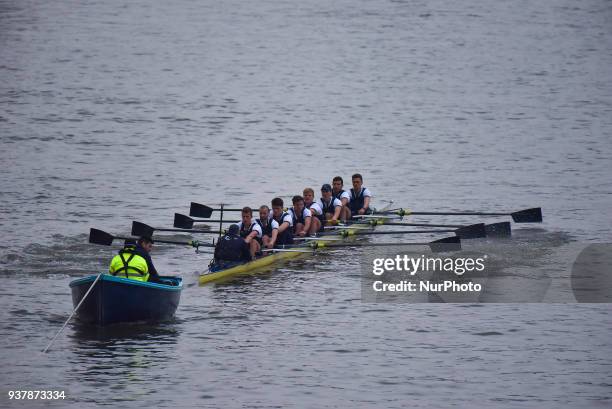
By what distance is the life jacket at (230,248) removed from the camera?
2744 cm

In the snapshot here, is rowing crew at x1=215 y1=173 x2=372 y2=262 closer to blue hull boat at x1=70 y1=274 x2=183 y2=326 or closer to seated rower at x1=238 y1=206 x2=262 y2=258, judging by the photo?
seated rower at x1=238 y1=206 x2=262 y2=258

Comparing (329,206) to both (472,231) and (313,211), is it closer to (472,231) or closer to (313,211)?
(313,211)

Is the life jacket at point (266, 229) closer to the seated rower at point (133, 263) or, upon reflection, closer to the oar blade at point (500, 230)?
the seated rower at point (133, 263)

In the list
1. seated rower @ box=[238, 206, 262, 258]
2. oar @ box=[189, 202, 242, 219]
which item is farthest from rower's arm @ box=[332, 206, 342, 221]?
seated rower @ box=[238, 206, 262, 258]

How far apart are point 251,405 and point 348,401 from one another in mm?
1680

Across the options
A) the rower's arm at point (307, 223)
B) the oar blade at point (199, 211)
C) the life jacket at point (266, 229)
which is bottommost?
the life jacket at point (266, 229)

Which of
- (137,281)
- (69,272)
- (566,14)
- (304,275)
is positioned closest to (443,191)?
(304,275)

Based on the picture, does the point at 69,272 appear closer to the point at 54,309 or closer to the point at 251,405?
the point at 54,309

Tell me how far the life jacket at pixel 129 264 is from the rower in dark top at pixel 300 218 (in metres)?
7.61

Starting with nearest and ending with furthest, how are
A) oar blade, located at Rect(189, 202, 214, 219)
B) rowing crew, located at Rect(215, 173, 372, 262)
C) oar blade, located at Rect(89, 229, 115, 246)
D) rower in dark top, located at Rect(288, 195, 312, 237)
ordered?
rowing crew, located at Rect(215, 173, 372, 262)
oar blade, located at Rect(89, 229, 115, 246)
rower in dark top, located at Rect(288, 195, 312, 237)
oar blade, located at Rect(189, 202, 214, 219)

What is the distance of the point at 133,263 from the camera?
76.0 feet

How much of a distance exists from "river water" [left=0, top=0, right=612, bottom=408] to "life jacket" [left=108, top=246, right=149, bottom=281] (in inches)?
48.9

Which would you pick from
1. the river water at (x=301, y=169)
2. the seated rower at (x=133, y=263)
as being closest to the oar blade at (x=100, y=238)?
the river water at (x=301, y=169)

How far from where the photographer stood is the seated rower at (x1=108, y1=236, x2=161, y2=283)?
23156 mm
